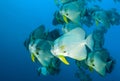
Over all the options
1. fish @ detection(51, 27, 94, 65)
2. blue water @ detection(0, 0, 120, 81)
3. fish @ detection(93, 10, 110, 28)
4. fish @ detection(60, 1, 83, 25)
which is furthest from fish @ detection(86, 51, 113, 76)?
blue water @ detection(0, 0, 120, 81)

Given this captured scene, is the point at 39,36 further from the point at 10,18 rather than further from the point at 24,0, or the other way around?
the point at 24,0

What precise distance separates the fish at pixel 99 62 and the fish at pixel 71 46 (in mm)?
362

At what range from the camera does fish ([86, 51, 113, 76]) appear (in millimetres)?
3105

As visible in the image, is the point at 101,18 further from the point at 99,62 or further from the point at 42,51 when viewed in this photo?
the point at 42,51

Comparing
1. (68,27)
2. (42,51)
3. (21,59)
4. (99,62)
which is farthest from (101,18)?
(21,59)

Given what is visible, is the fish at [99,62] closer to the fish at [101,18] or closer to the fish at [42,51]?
the fish at [42,51]

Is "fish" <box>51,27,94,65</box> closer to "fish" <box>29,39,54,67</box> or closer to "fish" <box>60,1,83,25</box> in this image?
"fish" <box>29,39,54,67</box>

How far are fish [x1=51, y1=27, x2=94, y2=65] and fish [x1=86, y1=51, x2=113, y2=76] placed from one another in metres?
0.36

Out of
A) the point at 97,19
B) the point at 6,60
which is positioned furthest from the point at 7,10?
the point at 97,19

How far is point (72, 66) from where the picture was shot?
15812 millimetres

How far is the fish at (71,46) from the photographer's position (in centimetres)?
265

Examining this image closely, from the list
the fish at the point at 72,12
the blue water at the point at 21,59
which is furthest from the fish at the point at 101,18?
the blue water at the point at 21,59

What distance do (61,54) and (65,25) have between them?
0.98 m

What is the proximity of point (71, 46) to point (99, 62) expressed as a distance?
552 millimetres
